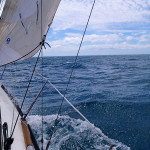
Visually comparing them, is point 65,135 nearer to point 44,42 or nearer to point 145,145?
point 145,145

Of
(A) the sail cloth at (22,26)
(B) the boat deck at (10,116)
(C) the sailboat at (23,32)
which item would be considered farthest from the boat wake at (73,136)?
(A) the sail cloth at (22,26)

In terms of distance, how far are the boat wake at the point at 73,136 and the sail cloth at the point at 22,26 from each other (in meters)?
2.60

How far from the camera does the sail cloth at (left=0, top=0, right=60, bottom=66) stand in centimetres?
239

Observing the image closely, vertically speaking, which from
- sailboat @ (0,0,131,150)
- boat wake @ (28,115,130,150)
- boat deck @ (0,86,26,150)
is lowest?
boat wake @ (28,115,130,150)

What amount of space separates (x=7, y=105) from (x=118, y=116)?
4413mm

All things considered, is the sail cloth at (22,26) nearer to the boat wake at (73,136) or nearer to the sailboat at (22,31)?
the sailboat at (22,31)

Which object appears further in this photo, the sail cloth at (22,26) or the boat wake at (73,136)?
the boat wake at (73,136)

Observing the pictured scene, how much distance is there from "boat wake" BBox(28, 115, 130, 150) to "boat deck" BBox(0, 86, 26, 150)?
1.29 m

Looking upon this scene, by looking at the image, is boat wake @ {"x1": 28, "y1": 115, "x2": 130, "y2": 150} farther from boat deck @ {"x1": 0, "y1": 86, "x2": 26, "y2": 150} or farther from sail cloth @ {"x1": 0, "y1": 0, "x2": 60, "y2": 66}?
sail cloth @ {"x1": 0, "y1": 0, "x2": 60, "y2": 66}

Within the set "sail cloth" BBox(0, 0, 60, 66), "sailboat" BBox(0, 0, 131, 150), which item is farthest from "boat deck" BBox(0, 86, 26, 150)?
"sail cloth" BBox(0, 0, 60, 66)

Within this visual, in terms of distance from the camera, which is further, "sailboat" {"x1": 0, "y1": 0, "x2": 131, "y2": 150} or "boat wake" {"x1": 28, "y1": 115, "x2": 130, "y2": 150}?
"boat wake" {"x1": 28, "y1": 115, "x2": 130, "y2": 150}

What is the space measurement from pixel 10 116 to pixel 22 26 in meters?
1.83

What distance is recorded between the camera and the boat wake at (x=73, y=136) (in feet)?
14.3

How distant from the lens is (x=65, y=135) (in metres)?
4.85
